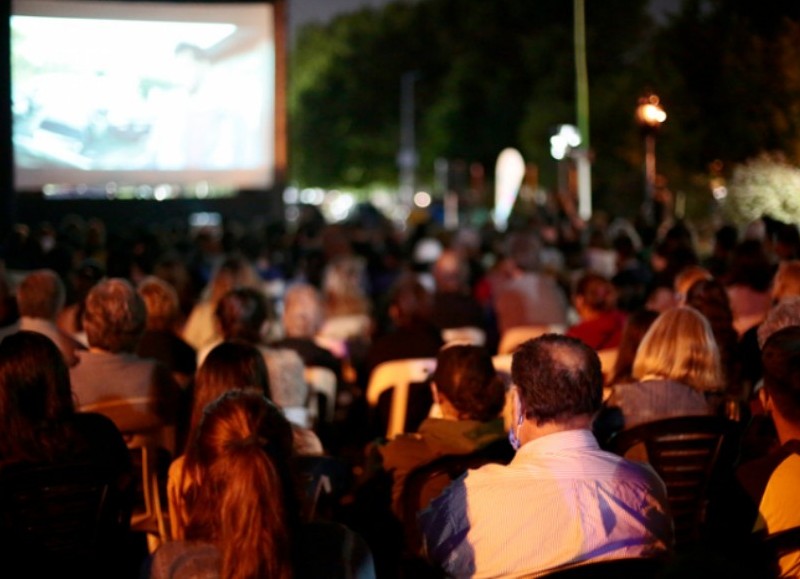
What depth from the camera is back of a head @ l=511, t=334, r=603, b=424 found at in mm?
3199

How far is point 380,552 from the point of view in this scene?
498cm

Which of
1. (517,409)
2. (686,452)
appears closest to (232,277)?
(686,452)

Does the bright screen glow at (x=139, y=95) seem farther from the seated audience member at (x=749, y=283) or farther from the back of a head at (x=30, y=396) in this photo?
the back of a head at (x=30, y=396)

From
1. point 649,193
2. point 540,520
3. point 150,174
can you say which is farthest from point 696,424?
point 150,174

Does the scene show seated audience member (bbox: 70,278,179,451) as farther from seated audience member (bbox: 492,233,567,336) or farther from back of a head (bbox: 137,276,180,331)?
seated audience member (bbox: 492,233,567,336)

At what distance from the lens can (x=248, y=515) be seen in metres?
2.72

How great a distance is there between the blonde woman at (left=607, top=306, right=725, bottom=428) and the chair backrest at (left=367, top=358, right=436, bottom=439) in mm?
1895

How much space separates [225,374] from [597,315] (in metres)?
3.07

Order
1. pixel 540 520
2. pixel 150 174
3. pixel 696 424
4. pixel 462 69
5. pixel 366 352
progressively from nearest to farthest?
pixel 540 520, pixel 696 424, pixel 366 352, pixel 150 174, pixel 462 69

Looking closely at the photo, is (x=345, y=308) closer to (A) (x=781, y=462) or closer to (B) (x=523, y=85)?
(A) (x=781, y=462)

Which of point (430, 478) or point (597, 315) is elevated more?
point (597, 315)

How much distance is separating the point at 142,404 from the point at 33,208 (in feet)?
53.0

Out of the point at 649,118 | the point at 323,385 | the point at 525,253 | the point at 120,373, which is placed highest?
the point at 649,118

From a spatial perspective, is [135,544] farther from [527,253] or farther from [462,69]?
[462,69]
